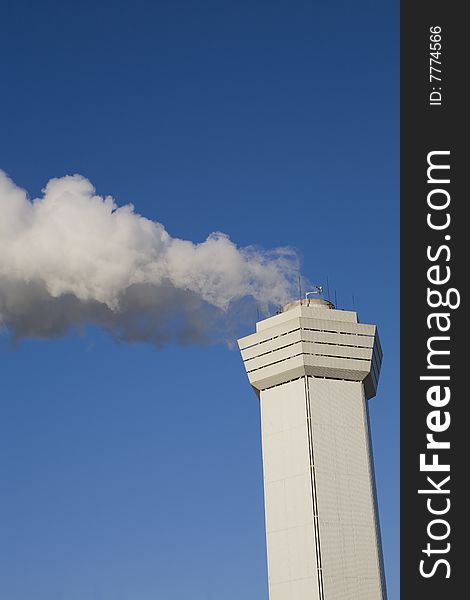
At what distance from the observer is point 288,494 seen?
506 feet

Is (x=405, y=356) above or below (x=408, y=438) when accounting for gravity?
above

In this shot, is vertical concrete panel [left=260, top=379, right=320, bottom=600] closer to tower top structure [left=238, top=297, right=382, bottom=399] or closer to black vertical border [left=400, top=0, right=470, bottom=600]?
tower top structure [left=238, top=297, right=382, bottom=399]

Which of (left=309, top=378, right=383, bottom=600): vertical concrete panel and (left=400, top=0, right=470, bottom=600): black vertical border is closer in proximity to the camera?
(left=400, top=0, right=470, bottom=600): black vertical border

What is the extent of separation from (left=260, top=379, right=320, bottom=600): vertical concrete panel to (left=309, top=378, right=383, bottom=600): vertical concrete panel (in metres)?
1.81

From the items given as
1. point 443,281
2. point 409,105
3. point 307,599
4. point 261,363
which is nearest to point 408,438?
point 443,281

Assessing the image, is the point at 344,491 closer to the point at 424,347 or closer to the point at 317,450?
the point at 317,450

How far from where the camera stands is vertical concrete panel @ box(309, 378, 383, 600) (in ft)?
481

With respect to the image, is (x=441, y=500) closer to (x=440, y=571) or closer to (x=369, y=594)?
(x=440, y=571)

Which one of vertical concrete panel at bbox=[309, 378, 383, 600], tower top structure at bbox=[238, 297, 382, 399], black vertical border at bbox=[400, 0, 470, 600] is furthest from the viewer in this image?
tower top structure at bbox=[238, 297, 382, 399]

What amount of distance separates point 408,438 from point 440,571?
26.2 ft

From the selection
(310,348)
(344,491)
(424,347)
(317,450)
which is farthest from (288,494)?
(424,347)

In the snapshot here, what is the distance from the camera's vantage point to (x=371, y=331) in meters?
165

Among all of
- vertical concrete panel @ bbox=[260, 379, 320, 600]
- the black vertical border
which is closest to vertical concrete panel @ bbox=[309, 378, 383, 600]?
vertical concrete panel @ bbox=[260, 379, 320, 600]

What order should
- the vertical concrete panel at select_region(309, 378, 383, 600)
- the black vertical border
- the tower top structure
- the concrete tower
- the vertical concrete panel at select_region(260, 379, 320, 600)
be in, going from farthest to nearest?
1. the tower top structure
2. the vertical concrete panel at select_region(260, 379, 320, 600)
3. the concrete tower
4. the vertical concrete panel at select_region(309, 378, 383, 600)
5. the black vertical border
